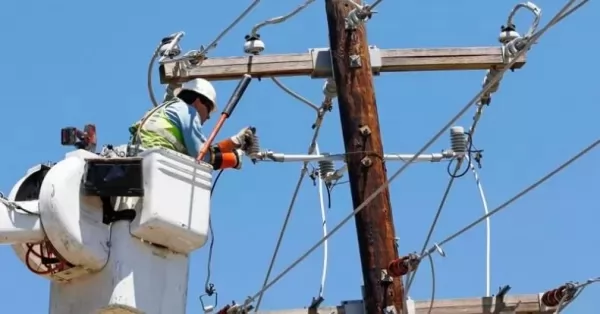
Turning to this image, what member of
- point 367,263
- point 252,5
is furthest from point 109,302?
point 252,5

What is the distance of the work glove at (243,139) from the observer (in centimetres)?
955

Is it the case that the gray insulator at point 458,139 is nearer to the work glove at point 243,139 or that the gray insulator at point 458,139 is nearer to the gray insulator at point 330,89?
the gray insulator at point 330,89

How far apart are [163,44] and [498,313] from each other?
292 cm

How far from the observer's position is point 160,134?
876 centimetres

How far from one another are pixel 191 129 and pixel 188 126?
0.09ft

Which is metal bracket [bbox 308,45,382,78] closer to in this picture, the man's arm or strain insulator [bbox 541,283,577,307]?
the man's arm

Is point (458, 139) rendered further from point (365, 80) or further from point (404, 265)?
point (404, 265)

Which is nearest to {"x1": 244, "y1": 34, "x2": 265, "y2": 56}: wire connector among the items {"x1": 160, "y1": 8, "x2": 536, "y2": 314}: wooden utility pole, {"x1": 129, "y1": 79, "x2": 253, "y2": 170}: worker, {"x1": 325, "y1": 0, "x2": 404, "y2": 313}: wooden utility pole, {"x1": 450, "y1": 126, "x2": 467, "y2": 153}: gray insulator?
{"x1": 160, "y1": 8, "x2": 536, "y2": 314}: wooden utility pole

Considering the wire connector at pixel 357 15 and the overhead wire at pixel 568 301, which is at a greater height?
the wire connector at pixel 357 15

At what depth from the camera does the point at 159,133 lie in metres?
8.77

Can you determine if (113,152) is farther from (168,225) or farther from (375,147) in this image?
(375,147)

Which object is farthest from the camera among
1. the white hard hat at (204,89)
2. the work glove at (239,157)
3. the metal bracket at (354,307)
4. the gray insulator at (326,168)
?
the gray insulator at (326,168)

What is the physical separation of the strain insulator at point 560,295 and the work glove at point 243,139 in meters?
2.31

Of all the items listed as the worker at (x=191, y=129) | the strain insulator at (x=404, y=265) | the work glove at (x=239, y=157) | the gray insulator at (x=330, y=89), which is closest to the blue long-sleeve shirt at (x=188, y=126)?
the worker at (x=191, y=129)
